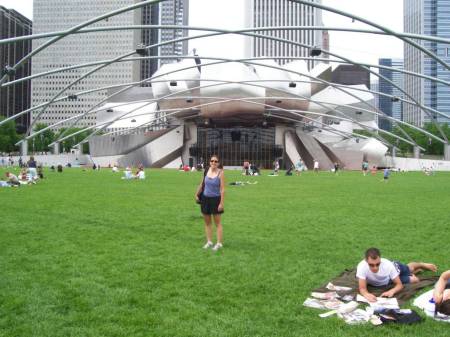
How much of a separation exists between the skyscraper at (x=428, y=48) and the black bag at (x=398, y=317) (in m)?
19.7

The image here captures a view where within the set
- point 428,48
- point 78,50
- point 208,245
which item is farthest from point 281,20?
point 208,245

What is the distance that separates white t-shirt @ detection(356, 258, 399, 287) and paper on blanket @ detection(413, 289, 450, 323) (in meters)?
0.44

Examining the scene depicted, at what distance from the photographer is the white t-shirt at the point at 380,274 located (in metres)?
5.02

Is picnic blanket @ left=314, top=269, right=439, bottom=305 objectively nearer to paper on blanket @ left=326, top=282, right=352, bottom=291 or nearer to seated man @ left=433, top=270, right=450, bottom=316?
paper on blanket @ left=326, top=282, right=352, bottom=291

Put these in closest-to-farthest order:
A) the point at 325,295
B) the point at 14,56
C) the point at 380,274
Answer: the point at 325,295 → the point at 380,274 → the point at 14,56

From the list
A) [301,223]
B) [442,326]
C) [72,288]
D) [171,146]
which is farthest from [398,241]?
[171,146]

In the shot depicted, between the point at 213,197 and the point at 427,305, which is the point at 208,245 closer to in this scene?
the point at 213,197

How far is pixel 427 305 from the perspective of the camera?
438cm

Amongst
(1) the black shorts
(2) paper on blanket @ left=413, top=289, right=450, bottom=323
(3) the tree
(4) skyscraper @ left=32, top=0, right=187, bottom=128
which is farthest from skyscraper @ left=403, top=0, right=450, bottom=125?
(4) skyscraper @ left=32, top=0, right=187, bottom=128

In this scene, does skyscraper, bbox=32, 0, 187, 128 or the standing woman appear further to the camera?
skyscraper, bbox=32, 0, 187, 128

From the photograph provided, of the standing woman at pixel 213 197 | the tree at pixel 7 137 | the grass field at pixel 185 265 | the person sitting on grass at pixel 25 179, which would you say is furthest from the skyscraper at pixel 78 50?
the standing woman at pixel 213 197

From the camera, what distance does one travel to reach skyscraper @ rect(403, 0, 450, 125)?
55625 millimetres

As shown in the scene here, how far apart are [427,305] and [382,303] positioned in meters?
0.40

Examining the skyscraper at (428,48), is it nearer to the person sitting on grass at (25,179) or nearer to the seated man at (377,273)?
the seated man at (377,273)
